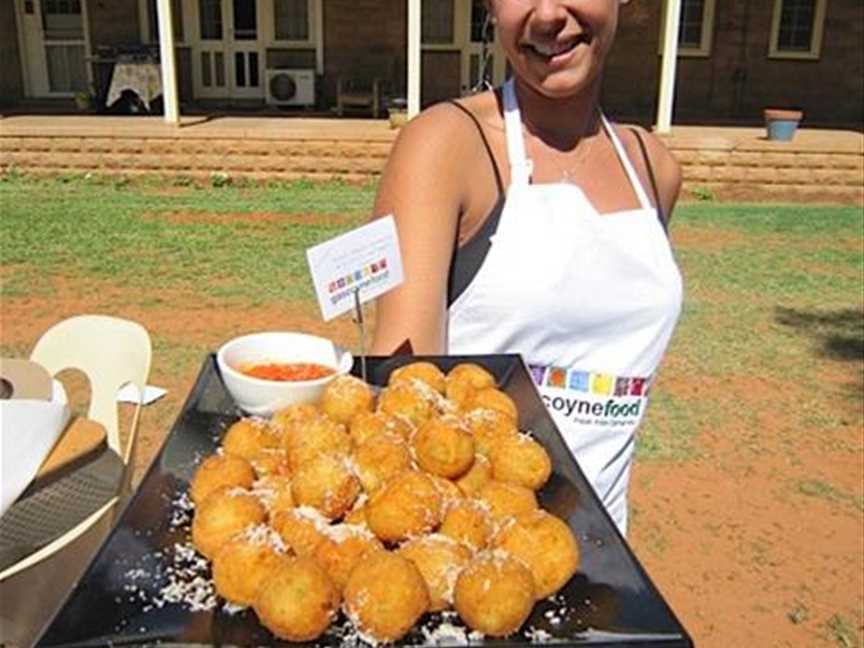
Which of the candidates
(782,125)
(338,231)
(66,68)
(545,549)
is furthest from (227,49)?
(545,549)

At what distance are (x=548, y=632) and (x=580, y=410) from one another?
2.42 feet

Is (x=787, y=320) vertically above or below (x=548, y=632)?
below

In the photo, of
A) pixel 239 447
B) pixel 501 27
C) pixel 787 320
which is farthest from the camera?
pixel 787 320

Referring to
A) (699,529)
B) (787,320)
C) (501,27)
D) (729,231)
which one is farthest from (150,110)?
(501,27)

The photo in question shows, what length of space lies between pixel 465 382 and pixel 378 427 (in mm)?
213

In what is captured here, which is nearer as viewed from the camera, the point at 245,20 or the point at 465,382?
the point at 465,382

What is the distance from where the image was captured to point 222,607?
1.03m

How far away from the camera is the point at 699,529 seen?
160 inches

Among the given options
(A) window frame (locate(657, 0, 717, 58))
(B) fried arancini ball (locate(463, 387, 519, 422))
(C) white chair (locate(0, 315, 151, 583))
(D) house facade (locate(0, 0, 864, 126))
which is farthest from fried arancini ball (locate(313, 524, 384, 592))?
(A) window frame (locate(657, 0, 717, 58))

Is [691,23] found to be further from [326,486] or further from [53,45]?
[326,486]

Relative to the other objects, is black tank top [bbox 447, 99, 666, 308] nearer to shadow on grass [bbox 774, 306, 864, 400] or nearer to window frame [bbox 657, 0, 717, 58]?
shadow on grass [bbox 774, 306, 864, 400]

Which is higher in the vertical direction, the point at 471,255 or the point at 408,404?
the point at 471,255

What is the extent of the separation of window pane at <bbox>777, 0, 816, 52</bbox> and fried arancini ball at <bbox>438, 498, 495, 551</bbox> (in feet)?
55.4

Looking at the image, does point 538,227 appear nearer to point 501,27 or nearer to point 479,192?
point 479,192
